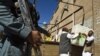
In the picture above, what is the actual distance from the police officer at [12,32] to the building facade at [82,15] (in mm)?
10262

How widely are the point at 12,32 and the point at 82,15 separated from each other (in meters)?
12.8

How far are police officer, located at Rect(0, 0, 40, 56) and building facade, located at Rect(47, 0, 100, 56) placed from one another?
10262 millimetres

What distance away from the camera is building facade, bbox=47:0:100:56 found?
13.5 metres

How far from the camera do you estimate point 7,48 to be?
2260 mm

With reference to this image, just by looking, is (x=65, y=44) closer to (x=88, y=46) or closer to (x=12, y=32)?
(x=88, y=46)

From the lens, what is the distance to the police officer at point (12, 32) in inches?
86.1

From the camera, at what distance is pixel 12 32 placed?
2.19 m

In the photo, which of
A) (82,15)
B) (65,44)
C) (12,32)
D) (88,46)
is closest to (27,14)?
(12,32)

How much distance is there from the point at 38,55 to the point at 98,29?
452 inches

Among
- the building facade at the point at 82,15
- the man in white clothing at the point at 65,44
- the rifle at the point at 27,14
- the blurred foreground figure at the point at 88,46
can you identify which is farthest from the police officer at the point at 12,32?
the building facade at the point at 82,15

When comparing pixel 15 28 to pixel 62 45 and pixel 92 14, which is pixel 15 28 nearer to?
pixel 62 45

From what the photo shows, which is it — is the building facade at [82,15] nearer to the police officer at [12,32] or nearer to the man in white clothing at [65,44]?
the man in white clothing at [65,44]

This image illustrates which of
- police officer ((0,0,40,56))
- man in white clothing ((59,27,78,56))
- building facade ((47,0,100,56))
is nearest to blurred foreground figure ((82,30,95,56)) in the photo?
man in white clothing ((59,27,78,56))

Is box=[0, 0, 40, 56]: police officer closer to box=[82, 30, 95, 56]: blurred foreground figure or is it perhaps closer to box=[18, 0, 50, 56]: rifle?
box=[18, 0, 50, 56]: rifle
